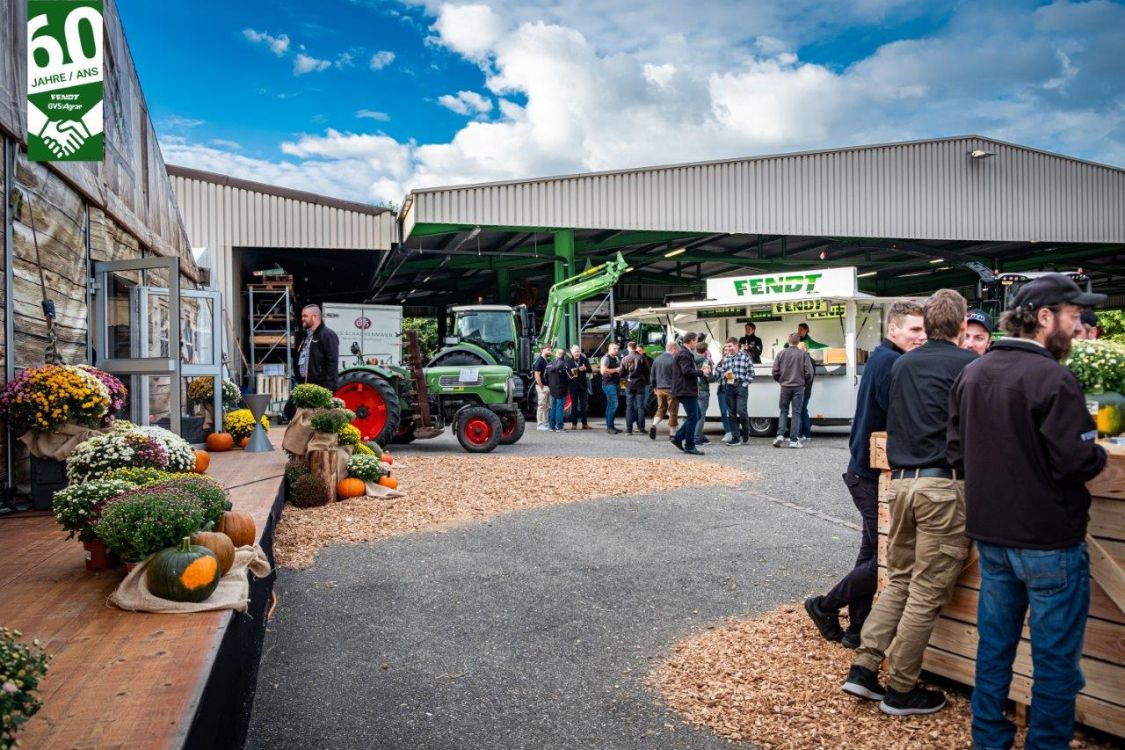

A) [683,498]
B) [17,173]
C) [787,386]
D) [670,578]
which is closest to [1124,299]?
[787,386]

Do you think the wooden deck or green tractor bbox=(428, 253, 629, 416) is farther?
green tractor bbox=(428, 253, 629, 416)

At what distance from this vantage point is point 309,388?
7898 mm

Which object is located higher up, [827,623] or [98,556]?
[98,556]

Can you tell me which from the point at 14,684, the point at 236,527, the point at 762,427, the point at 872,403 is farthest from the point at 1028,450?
the point at 762,427

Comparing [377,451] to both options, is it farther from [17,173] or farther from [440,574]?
[17,173]

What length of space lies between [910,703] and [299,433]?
580cm

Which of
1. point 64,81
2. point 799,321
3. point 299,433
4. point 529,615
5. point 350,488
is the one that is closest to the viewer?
point 529,615

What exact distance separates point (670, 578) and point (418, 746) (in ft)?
8.64

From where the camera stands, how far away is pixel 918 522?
3.41 m

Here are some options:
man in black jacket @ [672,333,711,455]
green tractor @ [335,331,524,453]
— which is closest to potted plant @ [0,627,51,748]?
green tractor @ [335,331,524,453]

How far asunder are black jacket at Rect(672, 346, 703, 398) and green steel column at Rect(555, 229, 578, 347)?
24.6ft

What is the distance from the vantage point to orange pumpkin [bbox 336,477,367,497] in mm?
8055

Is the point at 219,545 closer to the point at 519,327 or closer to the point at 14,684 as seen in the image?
the point at 14,684

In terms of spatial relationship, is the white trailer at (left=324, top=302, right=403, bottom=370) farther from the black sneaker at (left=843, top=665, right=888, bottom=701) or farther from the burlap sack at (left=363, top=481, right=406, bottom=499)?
the black sneaker at (left=843, top=665, right=888, bottom=701)
